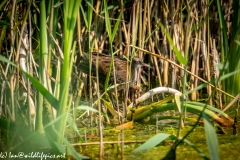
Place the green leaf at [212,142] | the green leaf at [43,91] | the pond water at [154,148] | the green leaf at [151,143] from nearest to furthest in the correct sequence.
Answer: the green leaf at [212,142], the green leaf at [151,143], the green leaf at [43,91], the pond water at [154,148]

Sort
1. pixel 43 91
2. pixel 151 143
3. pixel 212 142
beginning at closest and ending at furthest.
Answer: pixel 212 142 < pixel 151 143 < pixel 43 91

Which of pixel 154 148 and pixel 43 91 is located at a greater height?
pixel 43 91

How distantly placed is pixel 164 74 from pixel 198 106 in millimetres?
1798

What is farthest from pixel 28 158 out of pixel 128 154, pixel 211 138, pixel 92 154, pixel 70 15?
pixel 211 138

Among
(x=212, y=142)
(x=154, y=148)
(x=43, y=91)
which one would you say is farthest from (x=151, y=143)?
(x=154, y=148)

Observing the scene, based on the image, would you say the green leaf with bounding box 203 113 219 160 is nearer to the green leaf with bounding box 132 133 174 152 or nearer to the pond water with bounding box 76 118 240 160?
the green leaf with bounding box 132 133 174 152

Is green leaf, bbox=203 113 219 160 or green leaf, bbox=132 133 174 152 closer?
green leaf, bbox=203 113 219 160

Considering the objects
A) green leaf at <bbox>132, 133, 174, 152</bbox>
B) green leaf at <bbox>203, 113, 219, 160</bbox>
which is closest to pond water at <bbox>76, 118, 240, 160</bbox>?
green leaf at <bbox>132, 133, 174, 152</bbox>

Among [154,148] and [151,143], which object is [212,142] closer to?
[151,143]

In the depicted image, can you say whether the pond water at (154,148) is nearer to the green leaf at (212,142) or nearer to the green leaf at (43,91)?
the green leaf at (43,91)

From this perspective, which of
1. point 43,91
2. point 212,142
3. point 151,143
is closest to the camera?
point 212,142

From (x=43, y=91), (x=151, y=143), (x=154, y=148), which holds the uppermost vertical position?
(x=43, y=91)

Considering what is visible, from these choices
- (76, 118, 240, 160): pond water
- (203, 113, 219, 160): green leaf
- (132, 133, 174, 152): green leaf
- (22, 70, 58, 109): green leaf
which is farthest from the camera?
(76, 118, 240, 160): pond water

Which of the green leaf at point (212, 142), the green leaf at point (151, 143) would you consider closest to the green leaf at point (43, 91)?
the green leaf at point (151, 143)
